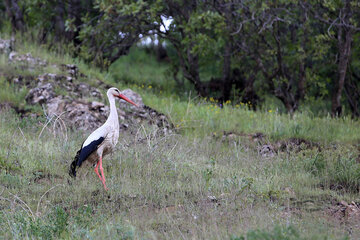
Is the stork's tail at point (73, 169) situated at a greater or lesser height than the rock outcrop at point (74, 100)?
lesser

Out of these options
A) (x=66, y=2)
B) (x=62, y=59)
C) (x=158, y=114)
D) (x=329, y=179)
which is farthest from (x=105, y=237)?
(x=66, y=2)

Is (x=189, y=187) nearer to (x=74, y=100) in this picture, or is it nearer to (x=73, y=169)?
(x=73, y=169)

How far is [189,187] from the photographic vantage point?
639cm

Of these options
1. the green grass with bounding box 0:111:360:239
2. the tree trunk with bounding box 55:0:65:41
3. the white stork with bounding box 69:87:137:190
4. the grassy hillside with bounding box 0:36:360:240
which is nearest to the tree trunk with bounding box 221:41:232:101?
the grassy hillside with bounding box 0:36:360:240

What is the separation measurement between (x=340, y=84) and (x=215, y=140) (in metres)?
4.38

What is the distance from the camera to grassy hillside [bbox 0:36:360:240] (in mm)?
4812

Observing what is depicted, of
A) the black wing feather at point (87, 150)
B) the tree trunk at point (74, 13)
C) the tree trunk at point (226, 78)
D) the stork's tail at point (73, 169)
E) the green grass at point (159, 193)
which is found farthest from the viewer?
the tree trunk at point (226, 78)

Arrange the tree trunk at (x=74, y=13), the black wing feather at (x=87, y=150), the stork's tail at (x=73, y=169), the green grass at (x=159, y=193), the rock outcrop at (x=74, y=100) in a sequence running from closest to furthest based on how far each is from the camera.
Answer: the green grass at (x=159, y=193), the black wing feather at (x=87, y=150), the stork's tail at (x=73, y=169), the rock outcrop at (x=74, y=100), the tree trunk at (x=74, y=13)

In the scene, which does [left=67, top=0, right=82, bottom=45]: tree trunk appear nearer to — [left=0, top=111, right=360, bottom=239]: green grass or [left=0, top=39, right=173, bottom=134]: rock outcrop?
[left=0, top=39, right=173, bottom=134]: rock outcrop

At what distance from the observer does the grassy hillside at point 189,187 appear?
15.8 ft

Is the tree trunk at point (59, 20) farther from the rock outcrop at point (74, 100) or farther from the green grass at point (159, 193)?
the green grass at point (159, 193)

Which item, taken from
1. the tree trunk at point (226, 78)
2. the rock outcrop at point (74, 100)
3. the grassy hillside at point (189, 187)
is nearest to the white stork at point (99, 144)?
the grassy hillside at point (189, 187)

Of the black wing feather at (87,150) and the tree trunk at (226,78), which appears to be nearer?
the black wing feather at (87,150)

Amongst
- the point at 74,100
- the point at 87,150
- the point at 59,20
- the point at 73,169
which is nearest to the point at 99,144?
the point at 87,150
